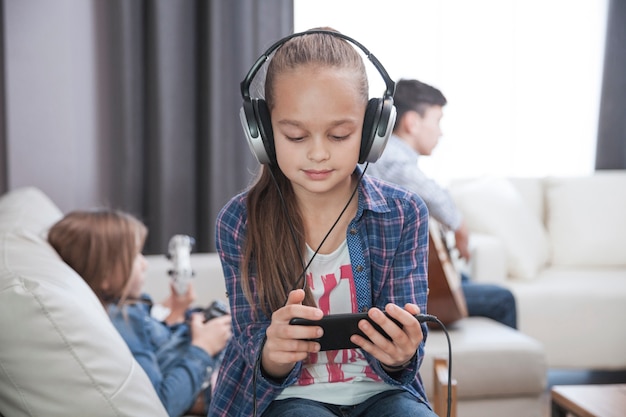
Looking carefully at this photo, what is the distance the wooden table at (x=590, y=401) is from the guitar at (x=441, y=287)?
435 millimetres

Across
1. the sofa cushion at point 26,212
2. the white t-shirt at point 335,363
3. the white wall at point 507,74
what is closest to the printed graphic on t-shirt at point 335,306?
the white t-shirt at point 335,363

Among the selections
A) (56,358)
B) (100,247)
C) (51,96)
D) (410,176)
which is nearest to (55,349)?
(56,358)

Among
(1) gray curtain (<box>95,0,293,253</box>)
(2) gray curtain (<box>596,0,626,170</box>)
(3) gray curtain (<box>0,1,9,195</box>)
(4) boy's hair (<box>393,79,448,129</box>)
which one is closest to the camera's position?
(4) boy's hair (<box>393,79,448,129</box>)

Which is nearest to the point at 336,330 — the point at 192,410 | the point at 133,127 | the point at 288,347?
the point at 288,347

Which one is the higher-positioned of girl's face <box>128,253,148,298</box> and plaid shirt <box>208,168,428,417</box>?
plaid shirt <box>208,168,428,417</box>

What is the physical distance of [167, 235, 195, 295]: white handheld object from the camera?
2.16m

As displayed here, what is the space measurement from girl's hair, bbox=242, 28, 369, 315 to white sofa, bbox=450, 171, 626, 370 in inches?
74.7

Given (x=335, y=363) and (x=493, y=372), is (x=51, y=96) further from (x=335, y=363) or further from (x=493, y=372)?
(x=335, y=363)

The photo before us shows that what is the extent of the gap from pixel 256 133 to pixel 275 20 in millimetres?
2483

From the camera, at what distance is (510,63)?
154 inches

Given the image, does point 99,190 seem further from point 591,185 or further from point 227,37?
point 591,185

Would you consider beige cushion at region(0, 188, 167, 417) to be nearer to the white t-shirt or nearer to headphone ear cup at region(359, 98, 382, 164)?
the white t-shirt

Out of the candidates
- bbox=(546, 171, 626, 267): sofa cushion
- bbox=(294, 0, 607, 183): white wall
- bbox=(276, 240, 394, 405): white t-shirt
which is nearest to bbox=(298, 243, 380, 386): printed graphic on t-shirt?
bbox=(276, 240, 394, 405): white t-shirt

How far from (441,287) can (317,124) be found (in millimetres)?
1142
